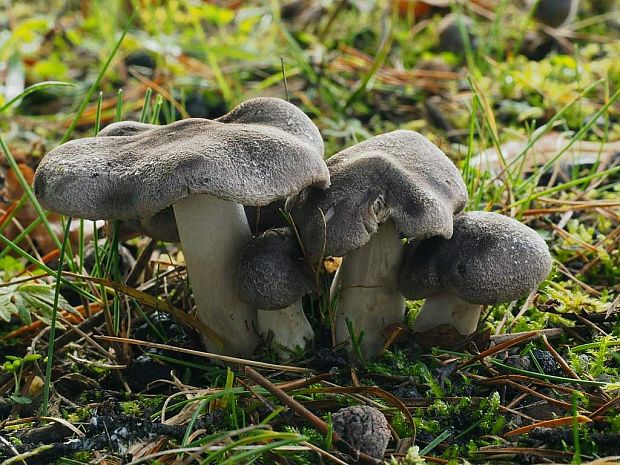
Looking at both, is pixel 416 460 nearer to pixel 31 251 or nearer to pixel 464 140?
pixel 31 251

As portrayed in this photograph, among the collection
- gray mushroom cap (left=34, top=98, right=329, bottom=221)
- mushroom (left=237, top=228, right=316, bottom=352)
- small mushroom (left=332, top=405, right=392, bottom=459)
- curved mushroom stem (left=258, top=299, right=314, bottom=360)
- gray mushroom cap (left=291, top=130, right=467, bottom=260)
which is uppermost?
gray mushroom cap (left=34, top=98, right=329, bottom=221)

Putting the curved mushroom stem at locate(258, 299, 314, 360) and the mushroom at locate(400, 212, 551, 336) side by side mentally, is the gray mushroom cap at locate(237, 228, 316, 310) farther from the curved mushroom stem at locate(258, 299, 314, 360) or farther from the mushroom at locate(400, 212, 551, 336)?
the mushroom at locate(400, 212, 551, 336)

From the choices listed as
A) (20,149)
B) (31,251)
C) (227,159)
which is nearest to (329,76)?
(20,149)

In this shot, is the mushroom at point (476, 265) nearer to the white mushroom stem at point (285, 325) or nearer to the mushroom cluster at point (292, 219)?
the mushroom cluster at point (292, 219)

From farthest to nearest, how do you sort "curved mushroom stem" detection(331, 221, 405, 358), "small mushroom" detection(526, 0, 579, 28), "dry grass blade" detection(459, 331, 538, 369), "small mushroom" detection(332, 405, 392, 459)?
"small mushroom" detection(526, 0, 579, 28), "curved mushroom stem" detection(331, 221, 405, 358), "dry grass blade" detection(459, 331, 538, 369), "small mushroom" detection(332, 405, 392, 459)

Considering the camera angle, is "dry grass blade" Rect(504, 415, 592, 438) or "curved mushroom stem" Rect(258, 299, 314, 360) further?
"curved mushroom stem" Rect(258, 299, 314, 360)

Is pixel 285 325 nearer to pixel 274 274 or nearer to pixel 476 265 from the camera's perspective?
pixel 274 274

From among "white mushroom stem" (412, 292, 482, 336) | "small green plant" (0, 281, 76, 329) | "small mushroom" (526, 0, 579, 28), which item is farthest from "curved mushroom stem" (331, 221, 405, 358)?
"small mushroom" (526, 0, 579, 28)

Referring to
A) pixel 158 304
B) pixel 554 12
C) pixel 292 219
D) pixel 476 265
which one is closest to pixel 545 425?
pixel 476 265
